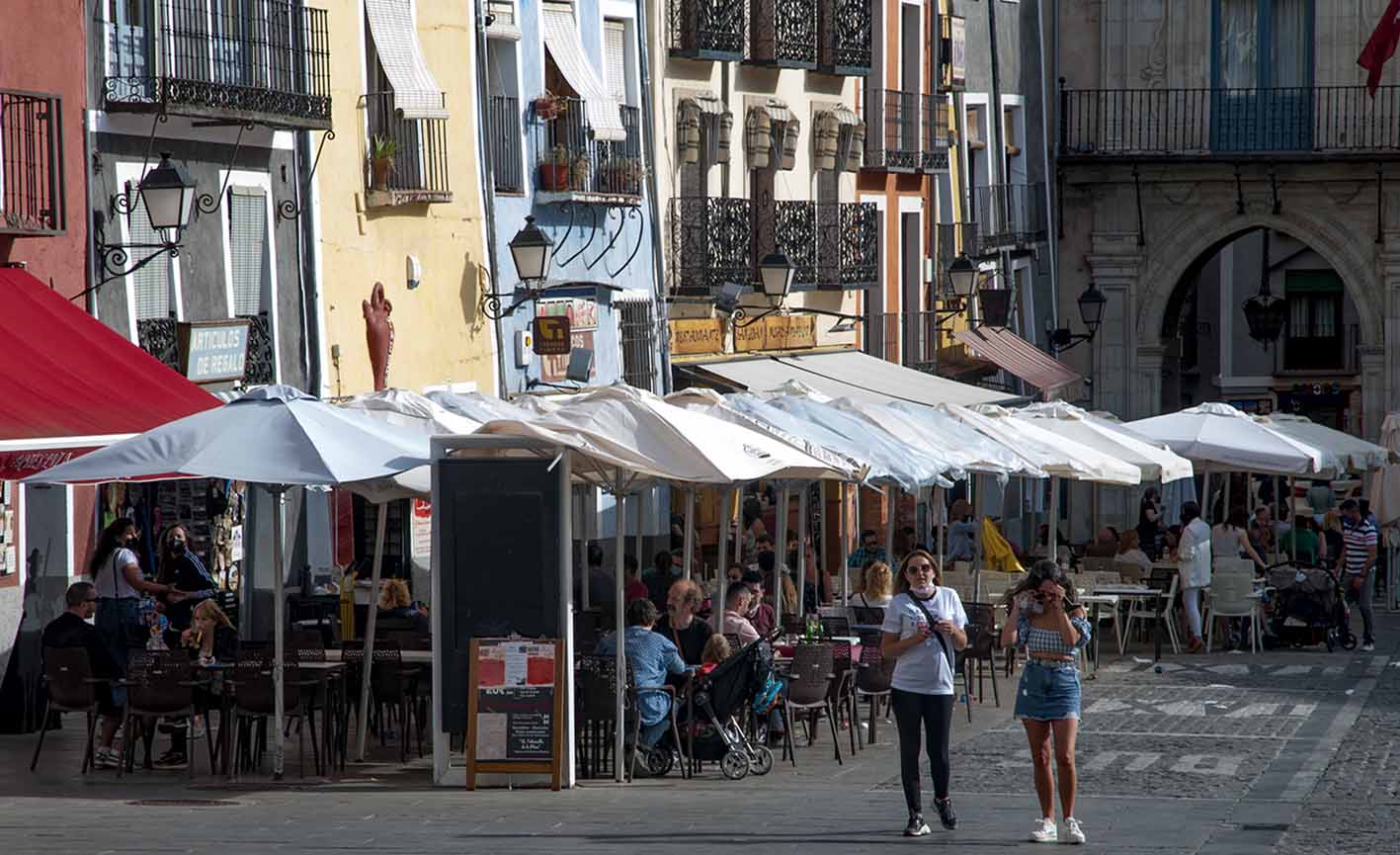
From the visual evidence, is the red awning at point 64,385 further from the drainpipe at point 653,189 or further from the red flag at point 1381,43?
the red flag at point 1381,43

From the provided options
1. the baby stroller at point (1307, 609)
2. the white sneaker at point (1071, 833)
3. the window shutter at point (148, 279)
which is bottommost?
the baby stroller at point (1307, 609)

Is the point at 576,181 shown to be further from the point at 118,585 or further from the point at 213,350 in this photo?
the point at 118,585

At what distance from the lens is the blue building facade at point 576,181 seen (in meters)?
27.6

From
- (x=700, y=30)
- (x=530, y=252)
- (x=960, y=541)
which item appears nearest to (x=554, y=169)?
(x=530, y=252)

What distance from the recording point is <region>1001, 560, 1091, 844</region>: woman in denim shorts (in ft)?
45.1

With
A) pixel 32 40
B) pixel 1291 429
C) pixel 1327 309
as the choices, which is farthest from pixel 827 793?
pixel 1327 309

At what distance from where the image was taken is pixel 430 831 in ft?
45.3

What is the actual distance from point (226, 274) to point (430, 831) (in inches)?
381

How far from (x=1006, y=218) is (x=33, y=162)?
25287mm

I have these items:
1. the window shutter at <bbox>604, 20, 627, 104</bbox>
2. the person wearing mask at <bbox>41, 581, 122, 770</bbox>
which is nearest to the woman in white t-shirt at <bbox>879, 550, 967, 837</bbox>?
the person wearing mask at <bbox>41, 581, 122, 770</bbox>

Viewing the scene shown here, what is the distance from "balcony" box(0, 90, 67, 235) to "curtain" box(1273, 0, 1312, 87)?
97.1 feet

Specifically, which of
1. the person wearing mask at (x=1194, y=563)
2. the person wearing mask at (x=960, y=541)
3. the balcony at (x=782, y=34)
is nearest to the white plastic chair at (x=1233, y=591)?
the person wearing mask at (x=1194, y=563)

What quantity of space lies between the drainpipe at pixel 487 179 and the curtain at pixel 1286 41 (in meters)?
21.9

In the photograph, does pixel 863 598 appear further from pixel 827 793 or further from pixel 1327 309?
pixel 1327 309
